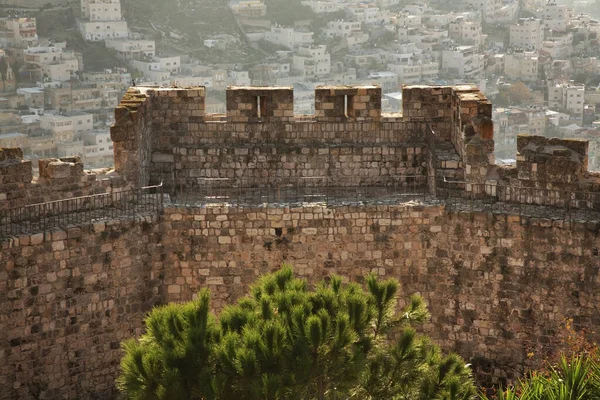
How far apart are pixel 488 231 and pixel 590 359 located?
2.80 metres

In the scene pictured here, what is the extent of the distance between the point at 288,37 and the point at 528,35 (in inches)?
1294

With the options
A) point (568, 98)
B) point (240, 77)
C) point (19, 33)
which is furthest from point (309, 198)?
point (19, 33)

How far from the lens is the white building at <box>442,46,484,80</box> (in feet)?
428

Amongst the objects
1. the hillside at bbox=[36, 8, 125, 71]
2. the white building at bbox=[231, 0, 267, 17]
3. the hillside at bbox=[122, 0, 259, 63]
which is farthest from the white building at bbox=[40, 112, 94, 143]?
the white building at bbox=[231, 0, 267, 17]

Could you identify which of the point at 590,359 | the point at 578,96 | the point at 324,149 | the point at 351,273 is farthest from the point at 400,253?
the point at 578,96

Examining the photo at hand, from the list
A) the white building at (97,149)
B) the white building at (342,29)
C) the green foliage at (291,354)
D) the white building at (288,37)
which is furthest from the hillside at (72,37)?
the green foliage at (291,354)

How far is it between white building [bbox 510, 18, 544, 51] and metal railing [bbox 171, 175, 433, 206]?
439 ft

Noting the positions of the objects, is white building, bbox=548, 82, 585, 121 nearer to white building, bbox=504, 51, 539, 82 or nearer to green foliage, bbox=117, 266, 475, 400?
white building, bbox=504, 51, 539, 82

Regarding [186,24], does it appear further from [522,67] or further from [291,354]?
[291,354]

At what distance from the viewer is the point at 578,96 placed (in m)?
110

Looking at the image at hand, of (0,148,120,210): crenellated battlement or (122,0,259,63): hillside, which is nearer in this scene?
(0,148,120,210): crenellated battlement

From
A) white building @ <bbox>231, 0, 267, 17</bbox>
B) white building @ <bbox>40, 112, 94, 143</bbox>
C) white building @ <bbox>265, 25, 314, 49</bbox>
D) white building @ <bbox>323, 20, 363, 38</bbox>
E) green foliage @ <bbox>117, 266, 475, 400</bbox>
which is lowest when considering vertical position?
white building @ <bbox>40, 112, 94, 143</bbox>

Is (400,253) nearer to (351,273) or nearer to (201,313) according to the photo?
(351,273)

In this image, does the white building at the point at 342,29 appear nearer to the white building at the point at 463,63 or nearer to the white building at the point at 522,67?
the white building at the point at 463,63
